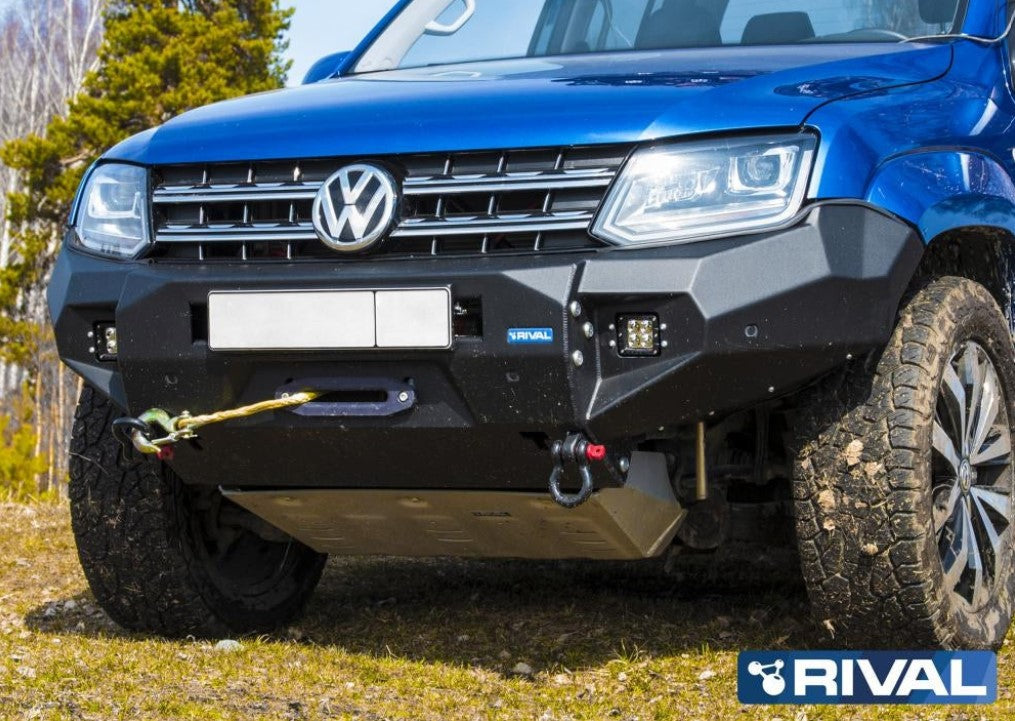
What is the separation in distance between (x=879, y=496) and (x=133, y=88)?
21297mm

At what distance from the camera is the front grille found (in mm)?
3246

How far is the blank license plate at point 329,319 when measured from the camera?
127 inches

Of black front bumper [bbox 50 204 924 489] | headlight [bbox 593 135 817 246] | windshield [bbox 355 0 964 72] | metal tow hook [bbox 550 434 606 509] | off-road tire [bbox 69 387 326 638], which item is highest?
windshield [bbox 355 0 964 72]

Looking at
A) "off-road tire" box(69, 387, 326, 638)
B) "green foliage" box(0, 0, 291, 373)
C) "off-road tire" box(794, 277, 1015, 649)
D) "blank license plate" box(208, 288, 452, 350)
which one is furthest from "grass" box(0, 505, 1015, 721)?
"green foliage" box(0, 0, 291, 373)

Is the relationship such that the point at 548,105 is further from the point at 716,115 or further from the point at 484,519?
the point at 484,519

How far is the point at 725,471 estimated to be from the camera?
150 inches

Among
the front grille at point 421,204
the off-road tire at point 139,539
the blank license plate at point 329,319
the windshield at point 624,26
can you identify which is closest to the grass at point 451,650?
the off-road tire at point 139,539

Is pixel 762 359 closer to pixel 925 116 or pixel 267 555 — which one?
pixel 925 116

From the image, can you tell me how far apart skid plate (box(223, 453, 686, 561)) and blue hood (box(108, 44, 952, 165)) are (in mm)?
803

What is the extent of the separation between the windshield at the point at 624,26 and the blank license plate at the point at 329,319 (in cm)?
144

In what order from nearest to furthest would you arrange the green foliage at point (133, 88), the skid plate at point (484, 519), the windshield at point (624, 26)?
the skid plate at point (484, 519) < the windshield at point (624, 26) < the green foliage at point (133, 88)

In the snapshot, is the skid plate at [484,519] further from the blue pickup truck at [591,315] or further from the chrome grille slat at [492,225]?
the chrome grille slat at [492,225]

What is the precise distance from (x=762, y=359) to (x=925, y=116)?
2.55 ft

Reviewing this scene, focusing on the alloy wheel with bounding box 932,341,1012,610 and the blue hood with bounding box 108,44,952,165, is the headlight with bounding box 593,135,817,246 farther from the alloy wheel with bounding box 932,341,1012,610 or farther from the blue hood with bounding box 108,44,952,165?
the alloy wheel with bounding box 932,341,1012,610
